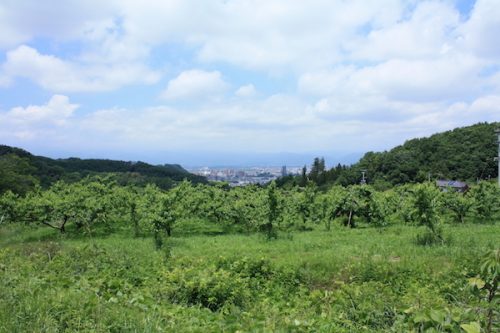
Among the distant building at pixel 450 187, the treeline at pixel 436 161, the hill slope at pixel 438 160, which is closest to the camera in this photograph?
the distant building at pixel 450 187

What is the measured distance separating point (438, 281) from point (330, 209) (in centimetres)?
1268

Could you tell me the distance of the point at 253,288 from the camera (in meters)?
8.52

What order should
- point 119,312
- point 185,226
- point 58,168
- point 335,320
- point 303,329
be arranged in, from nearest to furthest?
point 303,329 → point 119,312 → point 335,320 → point 185,226 → point 58,168

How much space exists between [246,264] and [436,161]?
59799 mm

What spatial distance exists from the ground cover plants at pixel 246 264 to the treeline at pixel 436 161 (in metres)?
36.1

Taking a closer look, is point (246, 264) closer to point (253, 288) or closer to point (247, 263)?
point (247, 263)

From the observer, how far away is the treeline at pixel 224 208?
1802 centimetres

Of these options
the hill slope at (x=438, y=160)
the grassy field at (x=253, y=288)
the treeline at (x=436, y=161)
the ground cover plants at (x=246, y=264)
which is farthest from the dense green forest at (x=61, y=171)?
the hill slope at (x=438, y=160)

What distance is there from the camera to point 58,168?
5312 cm

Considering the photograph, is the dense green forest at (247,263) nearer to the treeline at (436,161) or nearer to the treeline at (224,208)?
the treeline at (224,208)

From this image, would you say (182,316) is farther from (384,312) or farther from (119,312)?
(384,312)

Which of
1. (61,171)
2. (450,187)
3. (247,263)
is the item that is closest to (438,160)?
(450,187)

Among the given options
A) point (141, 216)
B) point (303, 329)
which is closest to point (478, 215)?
point (141, 216)

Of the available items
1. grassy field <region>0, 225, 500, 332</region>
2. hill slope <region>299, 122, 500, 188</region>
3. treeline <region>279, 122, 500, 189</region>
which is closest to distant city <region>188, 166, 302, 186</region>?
treeline <region>279, 122, 500, 189</region>
